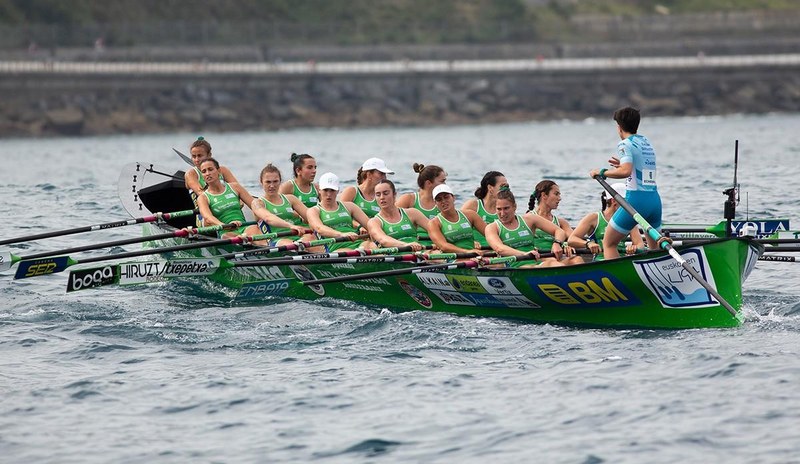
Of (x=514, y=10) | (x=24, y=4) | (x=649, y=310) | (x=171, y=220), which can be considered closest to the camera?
(x=649, y=310)

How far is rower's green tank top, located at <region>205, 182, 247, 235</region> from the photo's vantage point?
1773cm

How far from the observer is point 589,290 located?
1318 centimetres

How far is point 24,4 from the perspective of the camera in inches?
Answer: 3182

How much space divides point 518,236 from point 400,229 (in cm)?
169

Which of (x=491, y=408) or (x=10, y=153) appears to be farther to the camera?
(x=10, y=153)

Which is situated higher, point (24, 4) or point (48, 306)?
point (24, 4)

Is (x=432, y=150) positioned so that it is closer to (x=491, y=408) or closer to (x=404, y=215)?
(x=404, y=215)

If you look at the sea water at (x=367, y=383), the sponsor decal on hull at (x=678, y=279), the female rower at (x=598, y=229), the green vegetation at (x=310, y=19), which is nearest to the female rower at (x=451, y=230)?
the sea water at (x=367, y=383)

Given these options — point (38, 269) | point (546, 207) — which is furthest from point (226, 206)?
point (546, 207)

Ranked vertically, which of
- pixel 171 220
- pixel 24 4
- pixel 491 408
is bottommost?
pixel 491 408

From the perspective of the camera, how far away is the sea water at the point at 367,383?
9969 mm

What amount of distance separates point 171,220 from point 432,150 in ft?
104

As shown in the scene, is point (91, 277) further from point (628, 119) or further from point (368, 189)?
point (628, 119)

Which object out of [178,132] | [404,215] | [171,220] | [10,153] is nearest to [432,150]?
[10,153]
